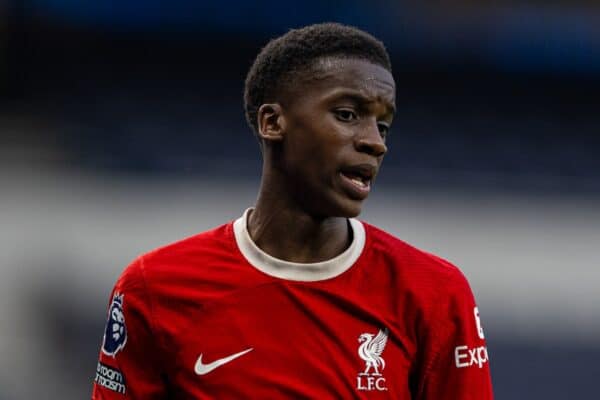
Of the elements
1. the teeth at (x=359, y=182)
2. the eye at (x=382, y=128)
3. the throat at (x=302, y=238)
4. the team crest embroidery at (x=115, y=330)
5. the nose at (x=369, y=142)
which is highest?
the eye at (x=382, y=128)

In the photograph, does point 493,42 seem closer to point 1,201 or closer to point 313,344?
point 1,201

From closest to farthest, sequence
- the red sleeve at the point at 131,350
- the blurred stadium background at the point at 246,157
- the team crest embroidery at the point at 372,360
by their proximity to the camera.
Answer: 1. the team crest embroidery at the point at 372,360
2. the red sleeve at the point at 131,350
3. the blurred stadium background at the point at 246,157

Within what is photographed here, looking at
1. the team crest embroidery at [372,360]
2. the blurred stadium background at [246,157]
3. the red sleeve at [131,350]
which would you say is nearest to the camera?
the team crest embroidery at [372,360]

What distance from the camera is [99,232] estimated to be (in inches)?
381

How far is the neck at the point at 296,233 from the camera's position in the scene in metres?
3.04

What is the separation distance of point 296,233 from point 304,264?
105mm

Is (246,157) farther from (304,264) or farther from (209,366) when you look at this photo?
(209,366)

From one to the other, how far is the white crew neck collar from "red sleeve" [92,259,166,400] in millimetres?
323

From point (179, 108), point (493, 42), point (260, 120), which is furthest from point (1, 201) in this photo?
point (260, 120)

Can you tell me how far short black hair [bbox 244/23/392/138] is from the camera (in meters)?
3.01

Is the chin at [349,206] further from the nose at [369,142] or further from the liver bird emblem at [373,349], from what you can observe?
the liver bird emblem at [373,349]

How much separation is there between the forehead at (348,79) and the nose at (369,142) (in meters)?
0.09

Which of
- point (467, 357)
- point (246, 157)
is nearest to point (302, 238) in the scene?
point (467, 357)

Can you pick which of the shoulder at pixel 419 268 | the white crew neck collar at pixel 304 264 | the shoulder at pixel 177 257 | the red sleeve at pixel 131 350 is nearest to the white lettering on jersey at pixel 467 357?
the shoulder at pixel 419 268
